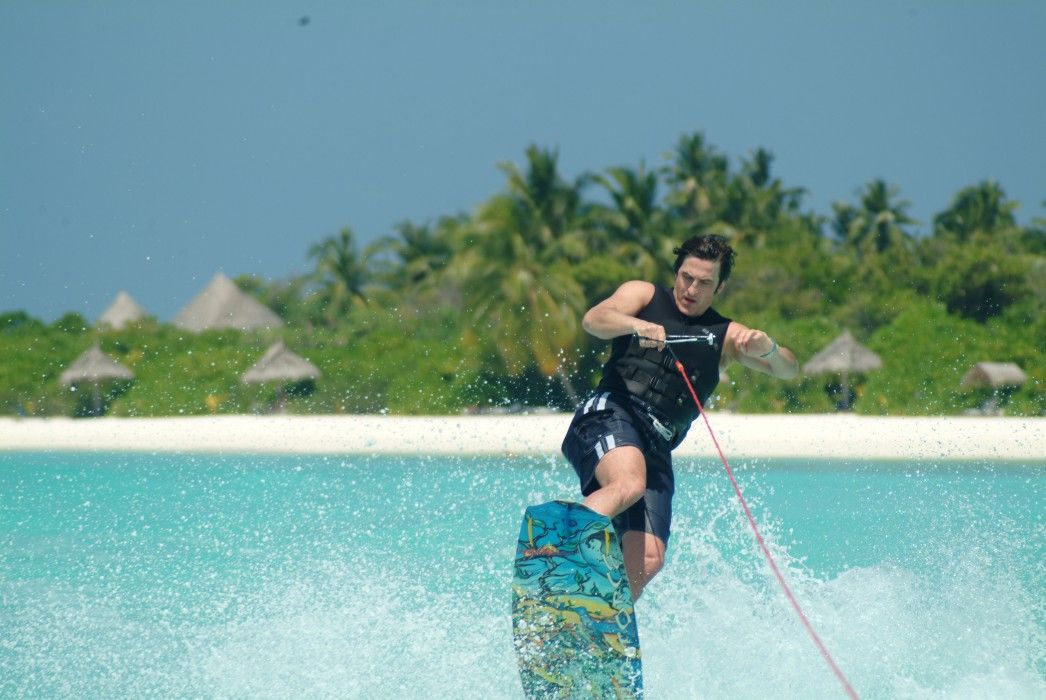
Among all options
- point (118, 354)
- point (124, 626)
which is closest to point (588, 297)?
point (118, 354)

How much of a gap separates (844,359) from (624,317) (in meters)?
16.6

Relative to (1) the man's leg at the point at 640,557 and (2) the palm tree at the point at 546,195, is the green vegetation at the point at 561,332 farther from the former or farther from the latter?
(1) the man's leg at the point at 640,557

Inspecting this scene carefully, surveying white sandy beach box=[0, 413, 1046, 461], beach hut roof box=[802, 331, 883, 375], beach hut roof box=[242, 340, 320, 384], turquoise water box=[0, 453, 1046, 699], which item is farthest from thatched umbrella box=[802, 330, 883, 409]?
beach hut roof box=[242, 340, 320, 384]

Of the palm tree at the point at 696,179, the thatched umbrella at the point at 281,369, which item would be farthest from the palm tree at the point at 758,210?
the thatched umbrella at the point at 281,369

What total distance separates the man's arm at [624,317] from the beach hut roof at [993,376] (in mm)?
15677

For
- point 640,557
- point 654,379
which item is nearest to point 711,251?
point 654,379

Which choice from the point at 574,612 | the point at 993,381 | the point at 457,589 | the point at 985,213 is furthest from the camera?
the point at 985,213

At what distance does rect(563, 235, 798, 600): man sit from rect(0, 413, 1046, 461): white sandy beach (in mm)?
8914

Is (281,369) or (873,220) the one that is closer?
(281,369)

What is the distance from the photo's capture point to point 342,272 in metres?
40.4

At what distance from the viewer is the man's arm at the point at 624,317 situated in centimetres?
378

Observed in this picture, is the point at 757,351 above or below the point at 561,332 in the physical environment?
above

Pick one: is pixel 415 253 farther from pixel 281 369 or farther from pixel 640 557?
pixel 640 557

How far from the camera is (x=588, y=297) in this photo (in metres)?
23.6
